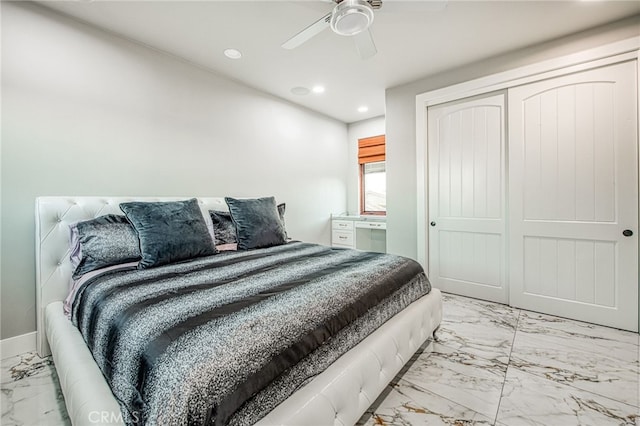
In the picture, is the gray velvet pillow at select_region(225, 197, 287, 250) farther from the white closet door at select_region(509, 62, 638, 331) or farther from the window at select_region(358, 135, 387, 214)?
the window at select_region(358, 135, 387, 214)

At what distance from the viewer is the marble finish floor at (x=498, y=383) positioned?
1392 mm

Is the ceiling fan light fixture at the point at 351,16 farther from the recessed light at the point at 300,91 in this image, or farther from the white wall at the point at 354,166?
the white wall at the point at 354,166

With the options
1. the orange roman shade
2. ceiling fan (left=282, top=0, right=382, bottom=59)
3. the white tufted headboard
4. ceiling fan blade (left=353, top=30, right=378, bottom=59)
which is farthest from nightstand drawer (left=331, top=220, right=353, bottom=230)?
the white tufted headboard

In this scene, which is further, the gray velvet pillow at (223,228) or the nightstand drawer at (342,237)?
the nightstand drawer at (342,237)

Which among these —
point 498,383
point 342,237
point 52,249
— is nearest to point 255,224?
point 52,249

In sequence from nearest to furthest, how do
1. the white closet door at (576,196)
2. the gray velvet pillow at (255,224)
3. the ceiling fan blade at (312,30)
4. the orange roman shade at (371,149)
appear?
the ceiling fan blade at (312,30) → the white closet door at (576,196) → the gray velvet pillow at (255,224) → the orange roman shade at (371,149)

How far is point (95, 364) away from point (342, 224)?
3.58 meters

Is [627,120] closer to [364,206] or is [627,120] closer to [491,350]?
[491,350]

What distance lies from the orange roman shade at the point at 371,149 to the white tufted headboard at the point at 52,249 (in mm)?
3819

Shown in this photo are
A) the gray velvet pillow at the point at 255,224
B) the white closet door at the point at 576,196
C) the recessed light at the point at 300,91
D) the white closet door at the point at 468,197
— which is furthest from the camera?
the recessed light at the point at 300,91

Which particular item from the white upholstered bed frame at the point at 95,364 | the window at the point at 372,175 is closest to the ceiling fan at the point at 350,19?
the white upholstered bed frame at the point at 95,364

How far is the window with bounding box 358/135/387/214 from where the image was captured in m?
4.70

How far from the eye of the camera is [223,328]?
3.27 feet

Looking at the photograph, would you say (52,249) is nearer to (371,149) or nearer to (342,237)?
(342,237)
